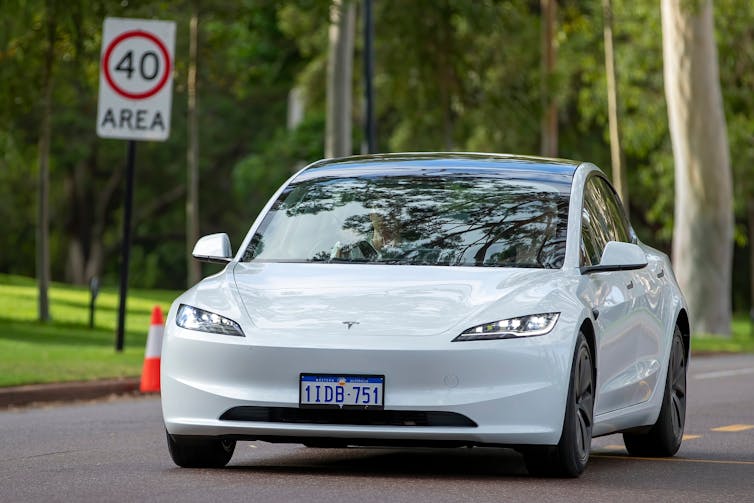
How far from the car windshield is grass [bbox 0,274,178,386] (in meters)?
6.44

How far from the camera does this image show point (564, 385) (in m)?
8.61

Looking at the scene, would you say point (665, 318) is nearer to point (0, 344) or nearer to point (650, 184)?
point (0, 344)

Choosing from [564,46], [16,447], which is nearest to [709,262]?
[564,46]

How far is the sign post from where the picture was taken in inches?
731

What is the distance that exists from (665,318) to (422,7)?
2613 cm

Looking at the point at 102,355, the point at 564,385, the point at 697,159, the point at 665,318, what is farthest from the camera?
the point at 697,159

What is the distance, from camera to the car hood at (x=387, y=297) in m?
8.61

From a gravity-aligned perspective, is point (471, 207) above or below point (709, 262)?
above

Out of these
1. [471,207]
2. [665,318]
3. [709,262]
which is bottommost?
[709,262]

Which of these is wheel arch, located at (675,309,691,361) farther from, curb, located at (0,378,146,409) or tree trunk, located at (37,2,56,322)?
tree trunk, located at (37,2,56,322)

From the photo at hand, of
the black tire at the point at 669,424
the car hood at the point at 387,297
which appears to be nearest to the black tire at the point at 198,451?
the car hood at the point at 387,297

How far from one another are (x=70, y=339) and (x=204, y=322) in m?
15.5

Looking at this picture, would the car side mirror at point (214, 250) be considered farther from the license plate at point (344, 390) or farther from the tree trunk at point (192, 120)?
the tree trunk at point (192, 120)

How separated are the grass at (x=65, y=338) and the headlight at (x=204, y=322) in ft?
22.8
